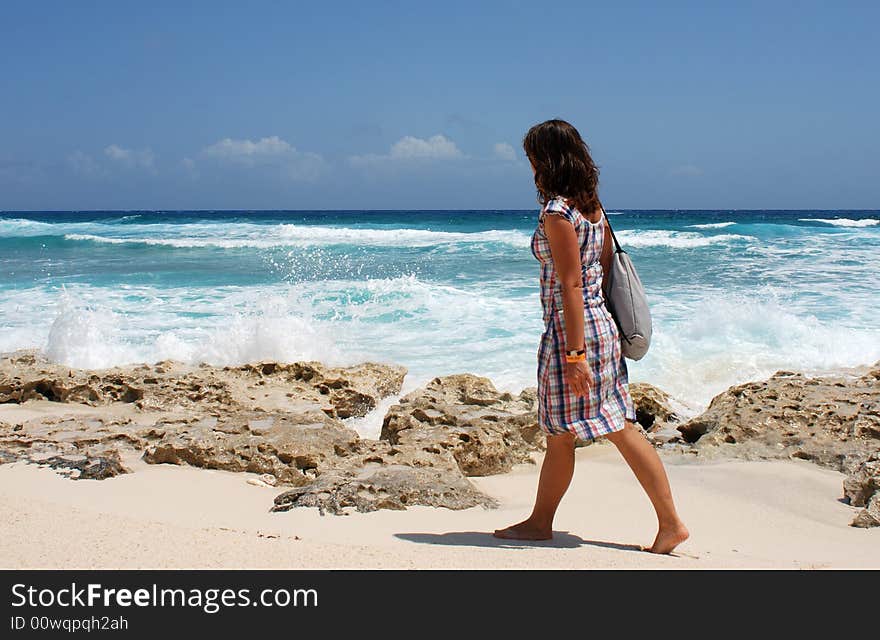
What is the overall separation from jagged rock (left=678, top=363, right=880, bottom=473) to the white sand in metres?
0.21

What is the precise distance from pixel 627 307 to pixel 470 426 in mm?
1939

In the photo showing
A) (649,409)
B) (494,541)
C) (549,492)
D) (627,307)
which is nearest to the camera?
(627,307)

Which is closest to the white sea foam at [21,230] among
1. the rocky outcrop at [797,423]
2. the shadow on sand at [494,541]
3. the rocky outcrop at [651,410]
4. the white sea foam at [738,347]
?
the white sea foam at [738,347]

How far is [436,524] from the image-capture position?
326 centimetres

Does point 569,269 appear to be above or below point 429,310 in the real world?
above

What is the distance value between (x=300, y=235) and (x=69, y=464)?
28875 millimetres

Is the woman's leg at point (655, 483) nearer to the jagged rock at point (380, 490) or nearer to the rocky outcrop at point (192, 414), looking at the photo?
the jagged rock at point (380, 490)

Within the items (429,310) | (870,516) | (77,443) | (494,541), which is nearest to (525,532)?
(494,541)

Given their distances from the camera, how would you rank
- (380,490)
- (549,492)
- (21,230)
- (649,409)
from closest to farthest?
(549,492) → (380,490) → (649,409) → (21,230)

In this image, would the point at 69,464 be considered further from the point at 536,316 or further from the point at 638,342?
the point at 536,316

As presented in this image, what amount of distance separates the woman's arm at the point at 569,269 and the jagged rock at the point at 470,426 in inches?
70.7

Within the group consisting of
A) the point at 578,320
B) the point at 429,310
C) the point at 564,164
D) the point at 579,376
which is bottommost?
the point at 429,310

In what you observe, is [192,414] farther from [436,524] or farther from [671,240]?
[671,240]
